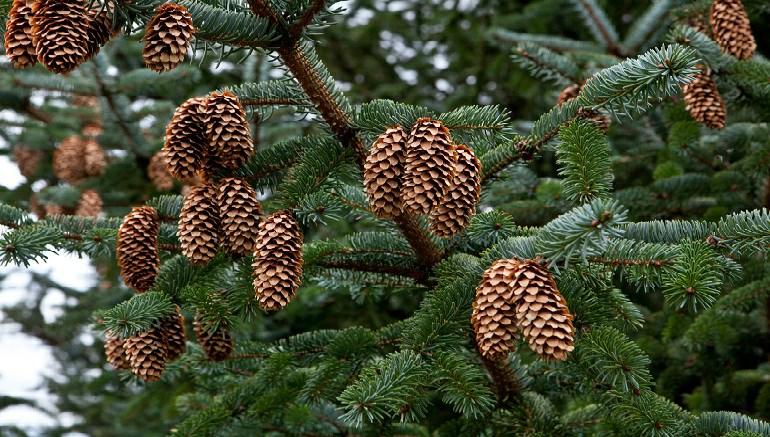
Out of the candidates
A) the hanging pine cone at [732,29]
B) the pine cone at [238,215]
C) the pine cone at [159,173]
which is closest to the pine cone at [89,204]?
the pine cone at [159,173]

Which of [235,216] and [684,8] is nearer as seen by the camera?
[235,216]

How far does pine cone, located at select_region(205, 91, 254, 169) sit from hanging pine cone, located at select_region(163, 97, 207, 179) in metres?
0.04

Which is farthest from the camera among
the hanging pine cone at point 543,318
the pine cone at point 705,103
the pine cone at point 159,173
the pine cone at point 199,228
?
the pine cone at point 159,173

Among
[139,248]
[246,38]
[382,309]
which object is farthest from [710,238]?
[382,309]

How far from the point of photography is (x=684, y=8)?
3348 millimetres

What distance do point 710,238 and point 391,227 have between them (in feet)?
2.80

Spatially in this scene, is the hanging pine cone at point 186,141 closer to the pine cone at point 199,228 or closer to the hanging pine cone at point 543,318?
the pine cone at point 199,228

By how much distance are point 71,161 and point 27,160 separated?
620 millimetres

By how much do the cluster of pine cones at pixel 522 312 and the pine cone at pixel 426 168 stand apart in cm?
21

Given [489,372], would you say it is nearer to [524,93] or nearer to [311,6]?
[311,6]

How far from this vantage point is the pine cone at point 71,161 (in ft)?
15.0

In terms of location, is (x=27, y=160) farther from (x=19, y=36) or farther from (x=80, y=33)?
(x=80, y=33)

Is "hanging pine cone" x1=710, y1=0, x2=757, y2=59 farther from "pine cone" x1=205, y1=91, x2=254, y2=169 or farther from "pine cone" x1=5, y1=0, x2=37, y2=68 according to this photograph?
"pine cone" x1=5, y1=0, x2=37, y2=68

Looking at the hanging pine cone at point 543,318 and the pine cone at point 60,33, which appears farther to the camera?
the pine cone at point 60,33
